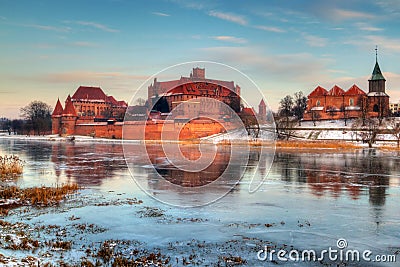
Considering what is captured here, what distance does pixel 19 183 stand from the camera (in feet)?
43.3

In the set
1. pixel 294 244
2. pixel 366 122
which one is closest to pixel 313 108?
pixel 366 122

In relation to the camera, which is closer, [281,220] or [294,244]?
[294,244]

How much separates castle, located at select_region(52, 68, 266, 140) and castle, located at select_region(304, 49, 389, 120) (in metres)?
7.17

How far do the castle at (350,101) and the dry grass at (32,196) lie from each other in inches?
1797

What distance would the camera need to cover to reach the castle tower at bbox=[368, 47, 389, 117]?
2048 inches

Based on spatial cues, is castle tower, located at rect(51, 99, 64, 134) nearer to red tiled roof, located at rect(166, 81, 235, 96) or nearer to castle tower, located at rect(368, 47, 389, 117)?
red tiled roof, located at rect(166, 81, 235, 96)

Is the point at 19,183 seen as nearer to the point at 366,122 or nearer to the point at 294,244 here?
the point at 294,244

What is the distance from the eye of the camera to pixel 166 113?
59.0 m

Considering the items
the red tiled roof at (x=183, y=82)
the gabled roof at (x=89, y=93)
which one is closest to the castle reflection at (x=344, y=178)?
the red tiled roof at (x=183, y=82)

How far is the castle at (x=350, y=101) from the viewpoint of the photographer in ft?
172

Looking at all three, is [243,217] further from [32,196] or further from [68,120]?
[68,120]

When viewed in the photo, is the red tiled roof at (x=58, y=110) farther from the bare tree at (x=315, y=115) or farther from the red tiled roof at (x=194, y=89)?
the bare tree at (x=315, y=115)

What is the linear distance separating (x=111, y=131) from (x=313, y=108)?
27.6 metres

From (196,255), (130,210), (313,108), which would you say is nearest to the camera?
(196,255)
